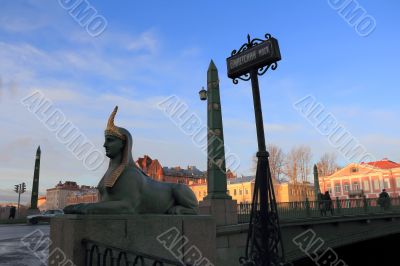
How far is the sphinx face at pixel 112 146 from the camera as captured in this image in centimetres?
492

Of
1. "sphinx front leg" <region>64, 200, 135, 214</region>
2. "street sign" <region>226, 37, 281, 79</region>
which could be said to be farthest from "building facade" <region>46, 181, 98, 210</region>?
"street sign" <region>226, 37, 281, 79</region>

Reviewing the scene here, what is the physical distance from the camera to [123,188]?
4.77m

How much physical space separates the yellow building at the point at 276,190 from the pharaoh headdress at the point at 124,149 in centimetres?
3571

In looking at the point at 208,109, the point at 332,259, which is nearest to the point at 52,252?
the point at 208,109

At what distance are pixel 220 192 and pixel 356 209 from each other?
9.10m

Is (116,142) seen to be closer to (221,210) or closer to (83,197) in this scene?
(221,210)

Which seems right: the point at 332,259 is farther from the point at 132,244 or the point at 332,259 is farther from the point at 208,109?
the point at 132,244

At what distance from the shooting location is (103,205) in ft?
14.7

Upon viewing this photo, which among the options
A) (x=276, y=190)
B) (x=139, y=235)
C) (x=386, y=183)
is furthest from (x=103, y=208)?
(x=386, y=183)

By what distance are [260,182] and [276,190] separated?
5047 cm

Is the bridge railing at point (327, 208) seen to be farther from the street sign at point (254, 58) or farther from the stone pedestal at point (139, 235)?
the street sign at point (254, 58)

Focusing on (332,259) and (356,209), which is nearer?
(356,209)

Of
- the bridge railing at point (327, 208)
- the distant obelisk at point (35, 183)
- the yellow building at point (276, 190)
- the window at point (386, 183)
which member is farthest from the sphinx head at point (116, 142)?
the window at point (386, 183)

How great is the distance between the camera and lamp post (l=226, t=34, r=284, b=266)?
363cm
